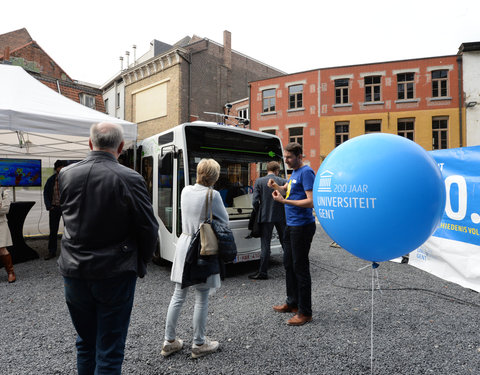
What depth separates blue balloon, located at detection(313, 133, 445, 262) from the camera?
→ 2008 millimetres

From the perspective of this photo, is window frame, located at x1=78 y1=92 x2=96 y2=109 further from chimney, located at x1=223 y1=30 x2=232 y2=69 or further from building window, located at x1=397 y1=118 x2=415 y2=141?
building window, located at x1=397 y1=118 x2=415 y2=141

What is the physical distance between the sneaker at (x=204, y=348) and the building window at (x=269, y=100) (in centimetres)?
2363

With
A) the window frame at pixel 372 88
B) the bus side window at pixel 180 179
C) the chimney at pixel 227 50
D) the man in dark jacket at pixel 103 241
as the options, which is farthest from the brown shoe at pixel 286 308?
the chimney at pixel 227 50

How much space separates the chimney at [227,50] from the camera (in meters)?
27.6

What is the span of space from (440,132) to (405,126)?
7.29ft

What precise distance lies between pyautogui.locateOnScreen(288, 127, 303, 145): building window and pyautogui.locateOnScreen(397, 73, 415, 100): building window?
7405 millimetres

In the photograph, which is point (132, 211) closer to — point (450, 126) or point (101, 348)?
point (101, 348)

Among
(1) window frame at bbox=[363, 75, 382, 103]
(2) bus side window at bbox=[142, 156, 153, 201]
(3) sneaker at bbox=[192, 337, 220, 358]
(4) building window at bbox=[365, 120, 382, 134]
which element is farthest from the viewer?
(1) window frame at bbox=[363, 75, 382, 103]

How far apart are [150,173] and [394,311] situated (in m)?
4.96

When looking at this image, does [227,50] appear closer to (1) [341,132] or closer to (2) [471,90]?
(1) [341,132]

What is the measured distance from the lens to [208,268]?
258 centimetres

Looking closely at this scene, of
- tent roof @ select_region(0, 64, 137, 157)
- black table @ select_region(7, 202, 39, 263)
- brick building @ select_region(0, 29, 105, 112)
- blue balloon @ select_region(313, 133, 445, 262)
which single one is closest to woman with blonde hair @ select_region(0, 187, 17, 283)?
tent roof @ select_region(0, 64, 137, 157)

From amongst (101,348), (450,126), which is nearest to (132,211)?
(101,348)

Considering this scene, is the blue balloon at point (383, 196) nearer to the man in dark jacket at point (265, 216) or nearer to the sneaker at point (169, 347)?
the sneaker at point (169, 347)
